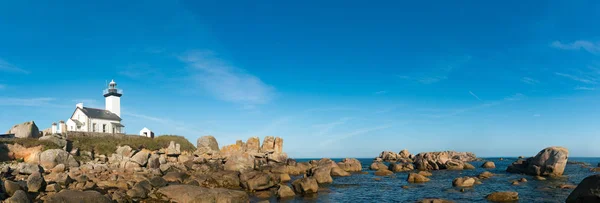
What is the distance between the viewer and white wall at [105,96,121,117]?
69.1 metres

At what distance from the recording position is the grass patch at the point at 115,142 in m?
51.5

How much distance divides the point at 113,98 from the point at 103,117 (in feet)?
19.9

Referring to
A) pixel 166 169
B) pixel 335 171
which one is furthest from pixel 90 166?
pixel 335 171

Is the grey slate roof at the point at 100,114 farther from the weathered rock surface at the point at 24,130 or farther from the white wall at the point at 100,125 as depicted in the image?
the weathered rock surface at the point at 24,130

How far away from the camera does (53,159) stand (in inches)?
1555

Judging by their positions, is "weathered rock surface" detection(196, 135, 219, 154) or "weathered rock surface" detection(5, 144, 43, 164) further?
"weathered rock surface" detection(196, 135, 219, 154)

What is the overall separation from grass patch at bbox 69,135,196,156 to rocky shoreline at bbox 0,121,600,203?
4.92 feet

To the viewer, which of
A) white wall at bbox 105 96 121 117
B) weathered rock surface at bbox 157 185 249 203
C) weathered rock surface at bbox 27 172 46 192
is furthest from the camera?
white wall at bbox 105 96 121 117

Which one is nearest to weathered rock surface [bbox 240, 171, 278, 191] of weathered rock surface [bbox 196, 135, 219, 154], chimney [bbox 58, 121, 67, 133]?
weathered rock surface [bbox 196, 135, 219, 154]

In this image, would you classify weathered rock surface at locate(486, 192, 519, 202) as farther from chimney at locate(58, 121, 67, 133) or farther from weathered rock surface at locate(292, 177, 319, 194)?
chimney at locate(58, 121, 67, 133)

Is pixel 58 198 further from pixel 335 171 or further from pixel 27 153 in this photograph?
pixel 335 171

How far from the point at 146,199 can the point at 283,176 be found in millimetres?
16256

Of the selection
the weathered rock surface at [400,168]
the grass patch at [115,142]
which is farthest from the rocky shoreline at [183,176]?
the grass patch at [115,142]

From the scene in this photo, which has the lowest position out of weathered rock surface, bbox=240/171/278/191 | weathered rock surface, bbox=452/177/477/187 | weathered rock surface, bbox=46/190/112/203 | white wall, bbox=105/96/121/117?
weathered rock surface, bbox=452/177/477/187
